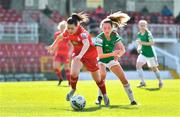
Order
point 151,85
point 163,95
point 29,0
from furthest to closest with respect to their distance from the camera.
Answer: point 29,0 → point 151,85 → point 163,95

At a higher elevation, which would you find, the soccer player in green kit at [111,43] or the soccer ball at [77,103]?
the soccer player in green kit at [111,43]

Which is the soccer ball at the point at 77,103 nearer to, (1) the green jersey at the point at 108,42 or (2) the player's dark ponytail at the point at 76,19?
(1) the green jersey at the point at 108,42

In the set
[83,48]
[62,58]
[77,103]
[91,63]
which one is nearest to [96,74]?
[91,63]

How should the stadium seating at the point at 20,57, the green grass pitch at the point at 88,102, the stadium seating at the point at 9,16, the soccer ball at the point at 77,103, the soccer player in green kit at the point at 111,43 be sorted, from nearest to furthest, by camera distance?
the green grass pitch at the point at 88,102
the soccer ball at the point at 77,103
the soccer player in green kit at the point at 111,43
the stadium seating at the point at 20,57
the stadium seating at the point at 9,16

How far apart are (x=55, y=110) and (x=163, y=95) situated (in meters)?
5.24

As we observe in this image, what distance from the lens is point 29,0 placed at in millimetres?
47000

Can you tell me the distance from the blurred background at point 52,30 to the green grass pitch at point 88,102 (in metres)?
13.5

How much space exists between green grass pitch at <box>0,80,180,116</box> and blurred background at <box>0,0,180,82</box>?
13523mm

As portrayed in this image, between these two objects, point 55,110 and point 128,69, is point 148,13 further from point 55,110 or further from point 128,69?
point 55,110

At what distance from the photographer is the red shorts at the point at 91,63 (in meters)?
16.0

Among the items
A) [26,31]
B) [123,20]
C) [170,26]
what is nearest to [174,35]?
[170,26]

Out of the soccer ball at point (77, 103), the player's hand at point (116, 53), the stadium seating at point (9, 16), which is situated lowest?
the stadium seating at point (9, 16)

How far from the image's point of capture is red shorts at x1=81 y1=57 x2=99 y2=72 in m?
16.0

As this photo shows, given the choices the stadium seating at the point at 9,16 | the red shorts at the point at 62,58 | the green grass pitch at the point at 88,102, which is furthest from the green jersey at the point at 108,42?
the stadium seating at the point at 9,16
